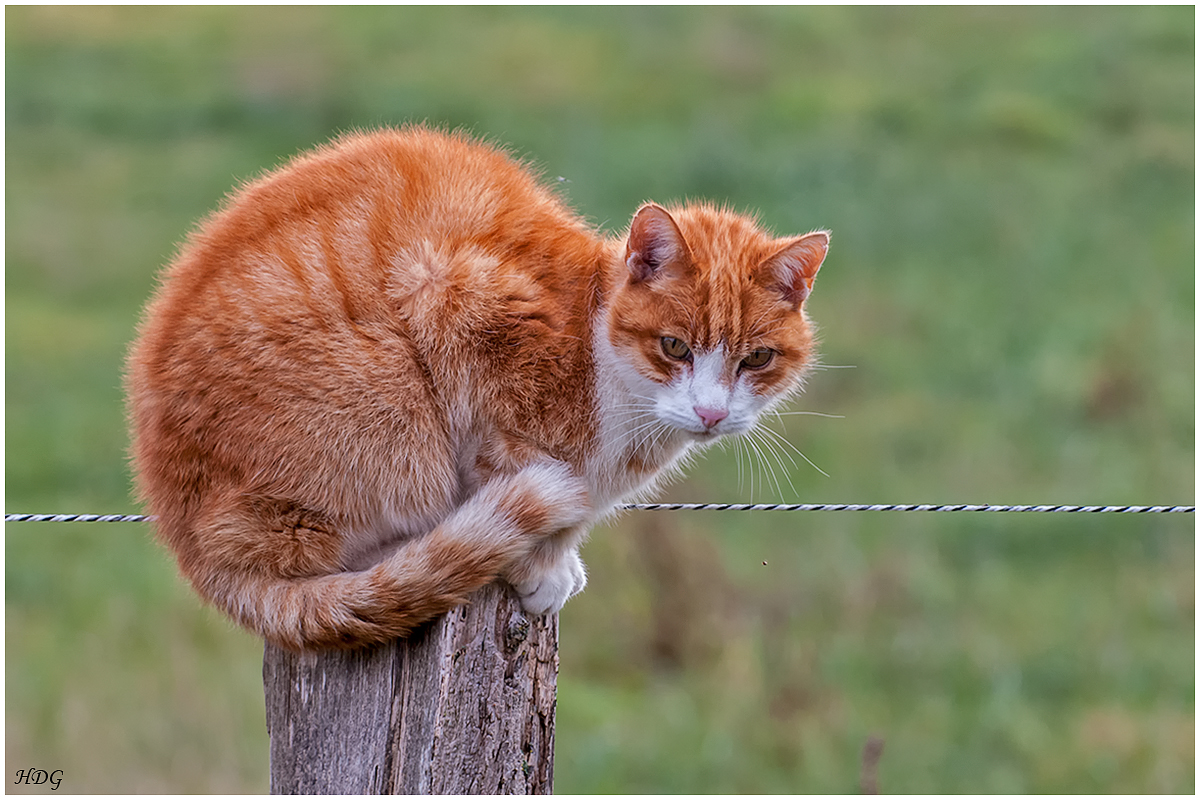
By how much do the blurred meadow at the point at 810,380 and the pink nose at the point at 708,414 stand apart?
3.66 ft

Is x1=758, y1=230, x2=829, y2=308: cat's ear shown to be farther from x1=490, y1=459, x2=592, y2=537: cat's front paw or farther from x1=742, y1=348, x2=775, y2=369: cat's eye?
x1=490, y1=459, x2=592, y2=537: cat's front paw

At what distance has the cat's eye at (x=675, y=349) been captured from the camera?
9.07 ft

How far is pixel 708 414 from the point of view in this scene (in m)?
2.70

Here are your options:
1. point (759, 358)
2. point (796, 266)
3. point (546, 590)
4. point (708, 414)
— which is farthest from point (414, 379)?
point (796, 266)

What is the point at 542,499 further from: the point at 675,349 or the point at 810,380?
the point at 810,380

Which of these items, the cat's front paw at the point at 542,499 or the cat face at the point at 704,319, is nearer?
the cat's front paw at the point at 542,499

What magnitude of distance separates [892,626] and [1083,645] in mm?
758

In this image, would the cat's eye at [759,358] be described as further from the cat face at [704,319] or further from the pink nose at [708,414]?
the pink nose at [708,414]

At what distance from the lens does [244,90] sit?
935 cm

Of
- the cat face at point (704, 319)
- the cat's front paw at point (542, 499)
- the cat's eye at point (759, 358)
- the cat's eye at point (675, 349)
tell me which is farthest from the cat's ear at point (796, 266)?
the cat's front paw at point (542, 499)

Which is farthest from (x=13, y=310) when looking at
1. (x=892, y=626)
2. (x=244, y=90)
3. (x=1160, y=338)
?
(x=1160, y=338)

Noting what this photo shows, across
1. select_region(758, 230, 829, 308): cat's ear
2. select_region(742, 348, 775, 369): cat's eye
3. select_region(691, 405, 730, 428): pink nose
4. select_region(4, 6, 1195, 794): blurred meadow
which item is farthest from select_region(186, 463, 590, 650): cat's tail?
select_region(4, 6, 1195, 794): blurred meadow

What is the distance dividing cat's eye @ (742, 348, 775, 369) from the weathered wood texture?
71 centimetres

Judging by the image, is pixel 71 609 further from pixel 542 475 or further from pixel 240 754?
pixel 542 475
